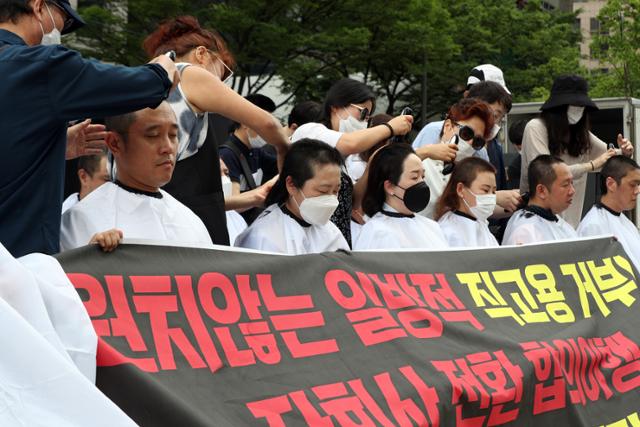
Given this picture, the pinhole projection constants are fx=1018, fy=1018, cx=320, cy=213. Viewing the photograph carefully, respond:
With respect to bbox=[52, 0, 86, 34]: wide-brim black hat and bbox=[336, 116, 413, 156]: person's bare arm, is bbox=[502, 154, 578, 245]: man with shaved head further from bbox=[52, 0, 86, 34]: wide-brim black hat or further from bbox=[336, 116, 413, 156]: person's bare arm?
bbox=[52, 0, 86, 34]: wide-brim black hat

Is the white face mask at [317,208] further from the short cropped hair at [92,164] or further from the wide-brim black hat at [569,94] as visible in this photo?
the wide-brim black hat at [569,94]

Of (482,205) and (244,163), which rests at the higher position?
(244,163)

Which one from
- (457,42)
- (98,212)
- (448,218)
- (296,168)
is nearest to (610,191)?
(448,218)

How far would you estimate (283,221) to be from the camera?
5.10 meters

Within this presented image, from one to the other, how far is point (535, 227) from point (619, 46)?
20.3 metres

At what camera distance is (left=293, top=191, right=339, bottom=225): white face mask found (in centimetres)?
Answer: 502

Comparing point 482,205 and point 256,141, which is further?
point 256,141

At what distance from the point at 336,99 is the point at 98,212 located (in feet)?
9.09

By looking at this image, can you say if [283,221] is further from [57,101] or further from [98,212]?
[57,101]

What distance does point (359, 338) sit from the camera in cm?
371

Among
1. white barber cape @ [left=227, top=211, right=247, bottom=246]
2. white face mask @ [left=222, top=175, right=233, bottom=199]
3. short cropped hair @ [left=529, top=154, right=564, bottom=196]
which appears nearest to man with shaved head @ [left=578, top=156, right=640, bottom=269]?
short cropped hair @ [left=529, top=154, right=564, bottom=196]

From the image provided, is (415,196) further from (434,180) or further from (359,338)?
(359,338)

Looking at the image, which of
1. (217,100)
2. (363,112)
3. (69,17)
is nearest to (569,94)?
(363,112)

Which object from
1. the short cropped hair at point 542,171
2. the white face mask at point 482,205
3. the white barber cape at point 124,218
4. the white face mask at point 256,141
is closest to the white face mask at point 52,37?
the white barber cape at point 124,218
